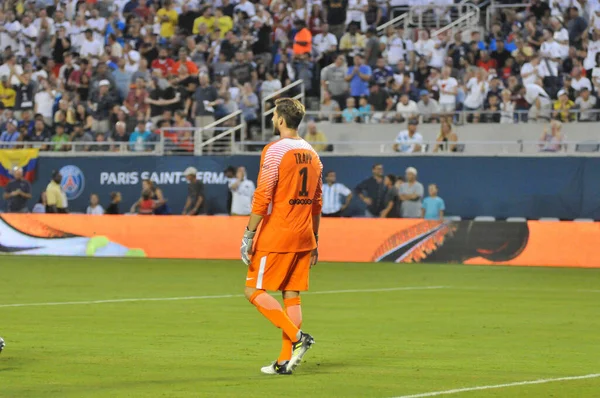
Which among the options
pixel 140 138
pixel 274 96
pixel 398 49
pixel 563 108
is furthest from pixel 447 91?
pixel 140 138

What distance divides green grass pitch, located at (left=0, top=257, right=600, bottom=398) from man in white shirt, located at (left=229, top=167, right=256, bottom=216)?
192 inches

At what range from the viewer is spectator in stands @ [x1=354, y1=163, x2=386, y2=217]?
27.4 m

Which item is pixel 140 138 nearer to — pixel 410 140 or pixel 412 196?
pixel 410 140

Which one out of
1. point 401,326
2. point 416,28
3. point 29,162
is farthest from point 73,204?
point 401,326

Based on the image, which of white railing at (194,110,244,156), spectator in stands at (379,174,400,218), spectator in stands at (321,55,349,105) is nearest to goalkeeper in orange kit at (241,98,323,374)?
spectator in stands at (379,174,400,218)

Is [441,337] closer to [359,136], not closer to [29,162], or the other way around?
[359,136]

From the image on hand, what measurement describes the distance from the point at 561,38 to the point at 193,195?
891 centimetres

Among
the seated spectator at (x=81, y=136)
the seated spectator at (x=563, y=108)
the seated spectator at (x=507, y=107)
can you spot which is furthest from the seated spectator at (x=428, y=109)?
the seated spectator at (x=81, y=136)

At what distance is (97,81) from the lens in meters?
32.3

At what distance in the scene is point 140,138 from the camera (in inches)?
1207

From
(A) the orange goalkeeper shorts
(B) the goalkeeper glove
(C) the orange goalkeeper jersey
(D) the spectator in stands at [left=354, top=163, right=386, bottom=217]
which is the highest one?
(C) the orange goalkeeper jersey

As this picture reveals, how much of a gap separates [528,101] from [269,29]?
7419 mm

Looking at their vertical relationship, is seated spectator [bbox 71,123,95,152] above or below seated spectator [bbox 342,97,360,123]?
below

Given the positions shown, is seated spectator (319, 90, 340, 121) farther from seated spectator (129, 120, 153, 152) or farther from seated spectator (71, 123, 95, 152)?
seated spectator (71, 123, 95, 152)
